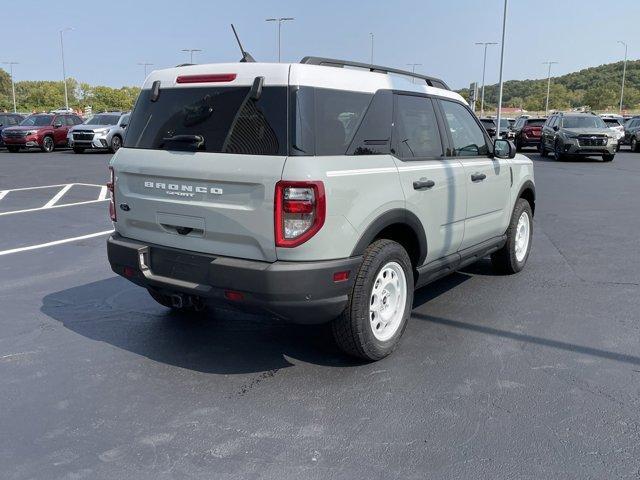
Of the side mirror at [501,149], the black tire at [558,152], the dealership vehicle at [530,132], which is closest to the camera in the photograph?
the side mirror at [501,149]

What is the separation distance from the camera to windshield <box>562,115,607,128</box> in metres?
22.6

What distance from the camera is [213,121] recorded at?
3820 millimetres

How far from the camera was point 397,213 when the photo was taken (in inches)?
159

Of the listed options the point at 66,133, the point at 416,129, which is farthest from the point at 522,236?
the point at 66,133

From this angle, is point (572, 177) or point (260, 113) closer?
point (260, 113)

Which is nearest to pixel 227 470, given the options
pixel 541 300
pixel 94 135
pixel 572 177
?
pixel 541 300

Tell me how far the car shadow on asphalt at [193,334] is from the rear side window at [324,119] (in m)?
1.27

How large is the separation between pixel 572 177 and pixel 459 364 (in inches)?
578

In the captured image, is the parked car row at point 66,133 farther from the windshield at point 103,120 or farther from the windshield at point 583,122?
the windshield at point 583,122

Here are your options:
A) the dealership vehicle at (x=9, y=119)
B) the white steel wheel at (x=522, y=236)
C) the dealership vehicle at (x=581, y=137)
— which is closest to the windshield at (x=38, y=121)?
the dealership vehicle at (x=9, y=119)

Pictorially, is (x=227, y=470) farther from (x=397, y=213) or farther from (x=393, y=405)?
(x=397, y=213)

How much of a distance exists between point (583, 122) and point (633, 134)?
8148 mm

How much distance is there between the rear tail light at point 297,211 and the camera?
3.43 meters

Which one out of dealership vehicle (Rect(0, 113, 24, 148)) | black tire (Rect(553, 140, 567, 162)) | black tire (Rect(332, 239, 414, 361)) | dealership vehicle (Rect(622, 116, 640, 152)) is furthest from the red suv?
black tire (Rect(332, 239, 414, 361))
